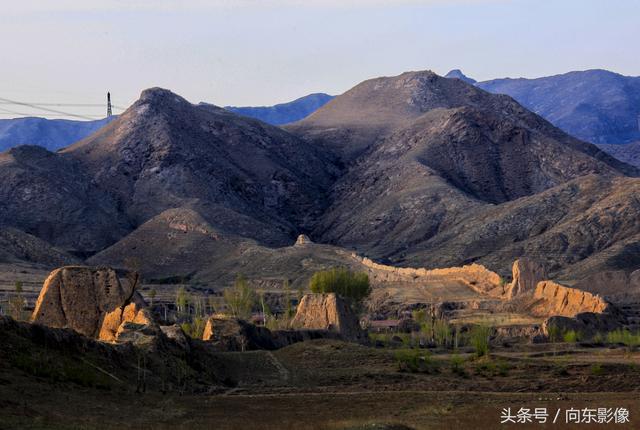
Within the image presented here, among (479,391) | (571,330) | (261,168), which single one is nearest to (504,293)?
(571,330)

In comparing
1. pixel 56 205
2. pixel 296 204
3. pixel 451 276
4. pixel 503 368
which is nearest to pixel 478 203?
pixel 296 204

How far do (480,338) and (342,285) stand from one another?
96.5 feet

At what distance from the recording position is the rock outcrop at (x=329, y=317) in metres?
69.6

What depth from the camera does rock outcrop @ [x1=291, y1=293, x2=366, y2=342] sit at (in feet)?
228

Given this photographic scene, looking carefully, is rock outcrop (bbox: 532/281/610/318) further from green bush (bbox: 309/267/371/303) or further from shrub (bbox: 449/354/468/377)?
shrub (bbox: 449/354/468/377)

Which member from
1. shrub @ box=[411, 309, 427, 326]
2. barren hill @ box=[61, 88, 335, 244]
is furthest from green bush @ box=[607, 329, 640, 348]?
barren hill @ box=[61, 88, 335, 244]

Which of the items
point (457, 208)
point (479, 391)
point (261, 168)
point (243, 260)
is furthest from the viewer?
Answer: point (261, 168)

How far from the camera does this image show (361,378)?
49688 millimetres

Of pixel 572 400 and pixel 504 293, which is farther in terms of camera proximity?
pixel 504 293

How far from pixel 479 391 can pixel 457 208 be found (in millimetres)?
115928

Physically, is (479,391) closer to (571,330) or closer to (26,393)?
(26,393)

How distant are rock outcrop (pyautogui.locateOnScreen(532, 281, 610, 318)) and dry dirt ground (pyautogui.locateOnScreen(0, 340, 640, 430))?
28756 millimetres

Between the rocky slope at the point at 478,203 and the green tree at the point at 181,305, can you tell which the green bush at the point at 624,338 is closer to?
the green tree at the point at 181,305

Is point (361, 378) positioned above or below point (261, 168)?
below
